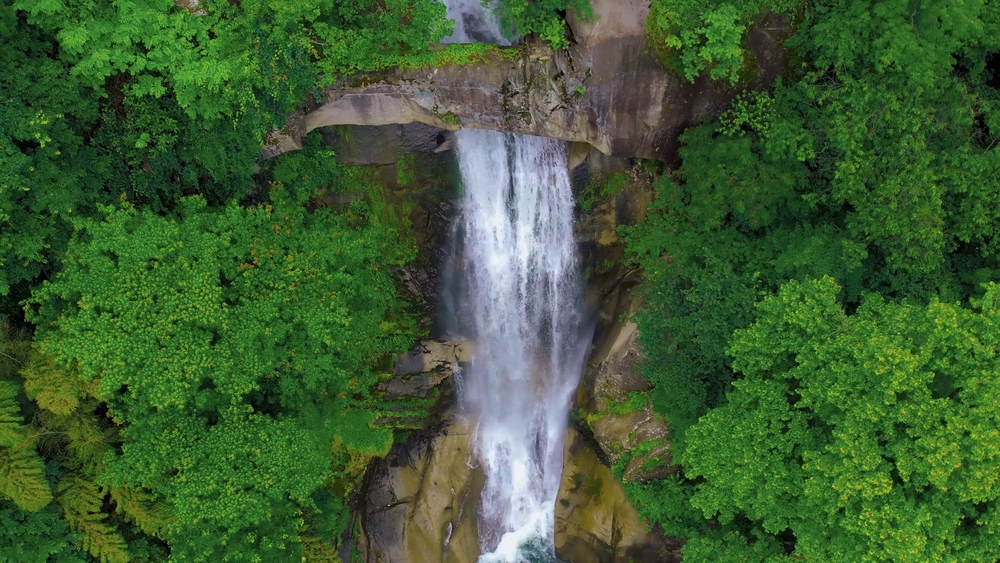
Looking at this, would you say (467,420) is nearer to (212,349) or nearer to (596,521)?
(596,521)

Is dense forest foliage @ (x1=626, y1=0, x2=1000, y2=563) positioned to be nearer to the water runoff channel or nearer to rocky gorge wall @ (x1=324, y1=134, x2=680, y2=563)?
rocky gorge wall @ (x1=324, y1=134, x2=680, y2=563)

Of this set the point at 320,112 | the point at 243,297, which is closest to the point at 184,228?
the point at 243,297

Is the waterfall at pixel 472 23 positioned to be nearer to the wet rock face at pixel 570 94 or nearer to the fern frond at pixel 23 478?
the wet rock face at pixel 570 94

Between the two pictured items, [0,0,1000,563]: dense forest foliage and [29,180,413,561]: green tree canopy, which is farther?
[29,180,413,561]: green tree canopy

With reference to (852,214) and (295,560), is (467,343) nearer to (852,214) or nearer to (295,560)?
(295,560)

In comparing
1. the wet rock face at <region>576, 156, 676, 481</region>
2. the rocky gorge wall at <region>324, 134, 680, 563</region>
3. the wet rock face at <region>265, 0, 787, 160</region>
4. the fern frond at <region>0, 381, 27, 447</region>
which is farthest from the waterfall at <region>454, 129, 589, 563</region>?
the fern frond at <region>0, 381, 27, 447</region>

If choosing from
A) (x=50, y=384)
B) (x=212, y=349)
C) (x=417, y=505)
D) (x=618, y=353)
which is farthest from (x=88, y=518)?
(x=618, y=353)

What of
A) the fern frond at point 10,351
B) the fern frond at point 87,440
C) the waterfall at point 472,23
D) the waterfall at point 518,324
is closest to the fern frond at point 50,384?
the fern frond at point 10,351
